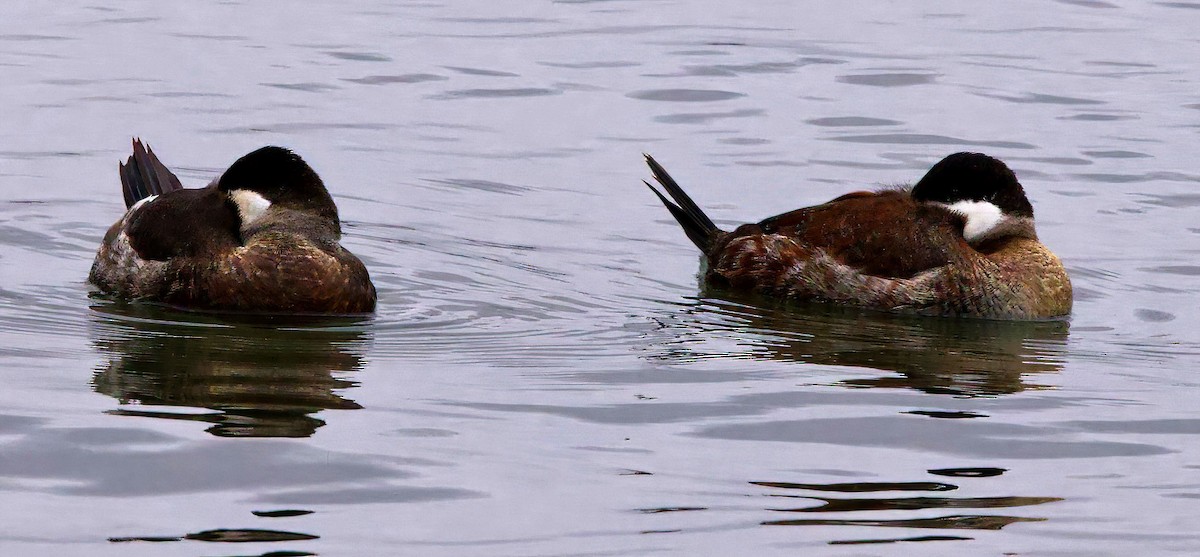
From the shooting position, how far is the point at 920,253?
9.82m

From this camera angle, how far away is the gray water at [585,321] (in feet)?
18.8

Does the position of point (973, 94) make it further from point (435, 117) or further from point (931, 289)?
point (931, 289)

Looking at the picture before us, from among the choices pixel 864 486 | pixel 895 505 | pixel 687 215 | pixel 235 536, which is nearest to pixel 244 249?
pixel 687 215

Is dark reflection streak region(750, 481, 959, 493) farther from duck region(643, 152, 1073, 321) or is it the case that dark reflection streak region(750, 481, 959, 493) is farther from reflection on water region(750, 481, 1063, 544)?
duck region(643, 152, 1073, 321)

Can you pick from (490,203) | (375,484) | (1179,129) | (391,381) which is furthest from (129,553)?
(1179,129)

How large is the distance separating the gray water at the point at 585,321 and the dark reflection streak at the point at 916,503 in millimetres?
20

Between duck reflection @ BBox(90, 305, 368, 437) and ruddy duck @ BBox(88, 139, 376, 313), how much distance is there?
16 cm

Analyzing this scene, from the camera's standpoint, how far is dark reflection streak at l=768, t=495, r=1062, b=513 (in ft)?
19.0

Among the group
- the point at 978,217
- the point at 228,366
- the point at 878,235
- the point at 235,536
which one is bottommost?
the point at 235,536

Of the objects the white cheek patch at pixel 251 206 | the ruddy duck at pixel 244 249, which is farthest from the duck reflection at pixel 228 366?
the white cheek patch at pixel 251 206

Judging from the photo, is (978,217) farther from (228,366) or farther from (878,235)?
(228,366)

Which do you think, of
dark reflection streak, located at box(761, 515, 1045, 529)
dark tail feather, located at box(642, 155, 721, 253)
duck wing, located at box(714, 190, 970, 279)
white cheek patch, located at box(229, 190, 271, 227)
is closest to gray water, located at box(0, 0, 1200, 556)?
dark reflection streak, located at box(761, 515, 1045, 529)

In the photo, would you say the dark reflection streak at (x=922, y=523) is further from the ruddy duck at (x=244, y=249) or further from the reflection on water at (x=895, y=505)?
the ruddy duck at (x=244, y=249)

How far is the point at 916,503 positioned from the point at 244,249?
4196 millimetres
